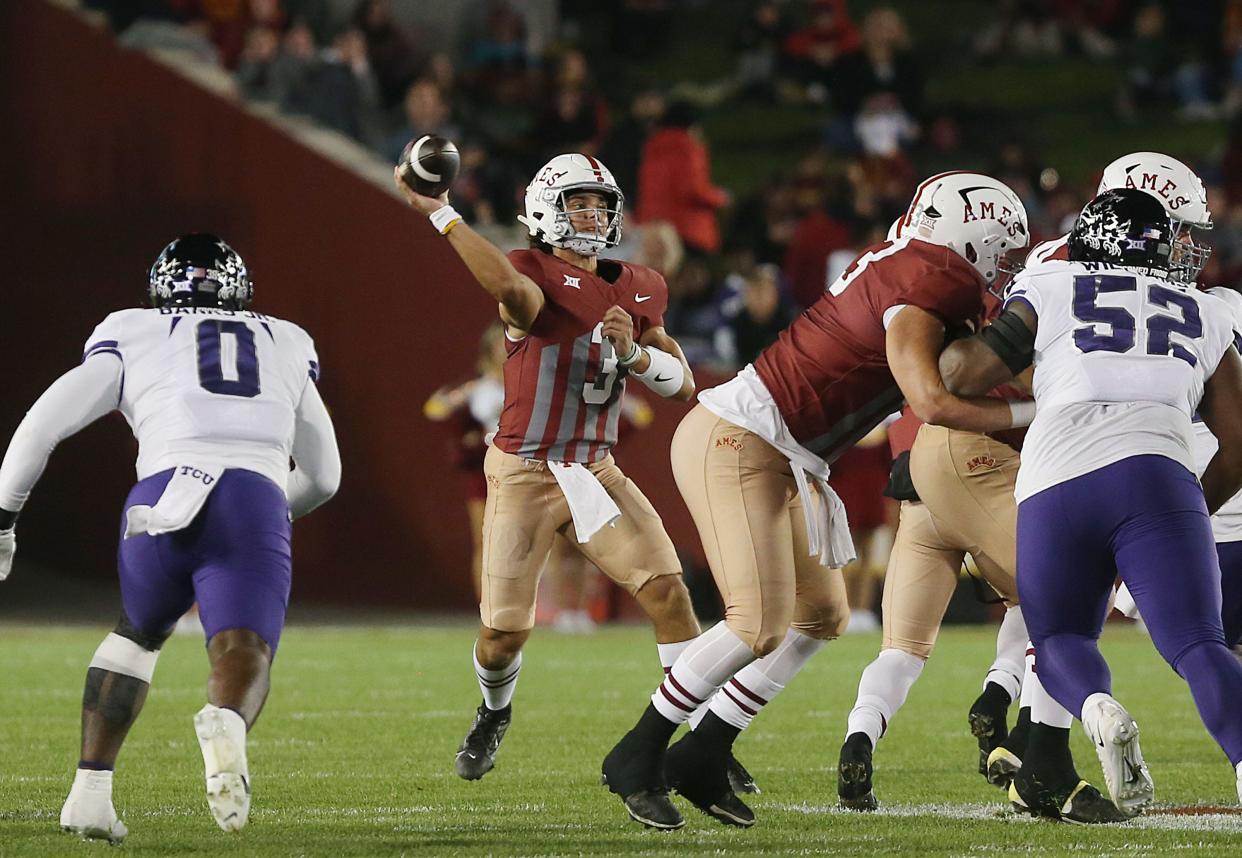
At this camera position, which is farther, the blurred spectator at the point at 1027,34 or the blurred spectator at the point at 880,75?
the blurred spectator at the point at 1027,34

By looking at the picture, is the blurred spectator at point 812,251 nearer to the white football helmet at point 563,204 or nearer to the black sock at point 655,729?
the white football helmet at point 563,204

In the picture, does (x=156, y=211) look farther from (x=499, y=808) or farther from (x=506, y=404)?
(x=499, y=808)

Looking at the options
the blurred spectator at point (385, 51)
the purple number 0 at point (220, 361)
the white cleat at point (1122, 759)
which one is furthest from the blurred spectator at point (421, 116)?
the white cleat at point (1122, 759)

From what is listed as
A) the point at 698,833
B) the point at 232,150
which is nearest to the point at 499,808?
the point at 698,833

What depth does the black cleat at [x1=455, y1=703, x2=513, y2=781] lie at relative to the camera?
608 centimetres

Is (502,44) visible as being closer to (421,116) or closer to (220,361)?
(421,116)

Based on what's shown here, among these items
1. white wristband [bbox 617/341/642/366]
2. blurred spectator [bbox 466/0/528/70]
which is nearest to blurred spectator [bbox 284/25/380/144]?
blurred spectator [bbox 466/0/528/70]

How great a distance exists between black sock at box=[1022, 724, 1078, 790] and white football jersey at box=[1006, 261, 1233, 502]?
2.12 feet

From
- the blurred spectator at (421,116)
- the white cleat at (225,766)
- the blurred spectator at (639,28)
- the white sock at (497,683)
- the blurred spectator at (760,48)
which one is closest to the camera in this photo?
the white cleat at (225,766)

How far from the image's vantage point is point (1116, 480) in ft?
15.0

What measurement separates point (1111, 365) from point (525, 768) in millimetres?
2561

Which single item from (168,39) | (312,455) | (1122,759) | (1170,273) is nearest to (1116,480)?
(1122,759)

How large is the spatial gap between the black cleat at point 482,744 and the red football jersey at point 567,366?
2.79 feet

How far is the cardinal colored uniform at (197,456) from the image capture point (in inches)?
183
